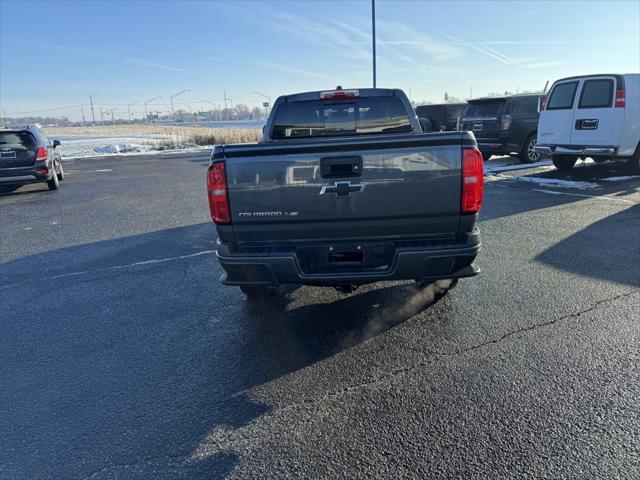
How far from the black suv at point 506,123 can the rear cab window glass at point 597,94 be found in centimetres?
269

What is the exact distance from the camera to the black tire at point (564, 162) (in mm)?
11883

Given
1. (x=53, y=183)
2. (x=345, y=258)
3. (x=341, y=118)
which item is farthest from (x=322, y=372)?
(x=53, y=183)

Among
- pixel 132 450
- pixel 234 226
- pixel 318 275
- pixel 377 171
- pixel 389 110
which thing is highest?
pixel 389 110

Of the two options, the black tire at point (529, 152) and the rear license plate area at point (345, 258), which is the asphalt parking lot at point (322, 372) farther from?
the black tire at point (529, 152)

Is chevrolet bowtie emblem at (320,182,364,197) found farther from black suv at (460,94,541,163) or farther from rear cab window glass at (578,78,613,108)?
black suv at (460,94,541,163)

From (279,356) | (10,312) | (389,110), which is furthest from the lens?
(389,110)

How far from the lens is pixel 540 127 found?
11.2 m

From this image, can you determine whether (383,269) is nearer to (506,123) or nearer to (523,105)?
(506,123)

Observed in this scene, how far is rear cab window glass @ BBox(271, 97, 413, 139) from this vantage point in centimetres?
475

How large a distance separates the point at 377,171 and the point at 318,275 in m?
0.91

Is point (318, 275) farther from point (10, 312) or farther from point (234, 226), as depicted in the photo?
point (10, 312)

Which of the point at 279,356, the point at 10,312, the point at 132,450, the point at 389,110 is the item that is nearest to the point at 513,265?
the point at 389,110

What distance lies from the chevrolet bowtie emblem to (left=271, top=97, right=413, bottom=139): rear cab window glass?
173 cm

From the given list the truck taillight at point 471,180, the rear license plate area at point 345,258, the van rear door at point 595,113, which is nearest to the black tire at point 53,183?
the rear license plate area at point 345,258
